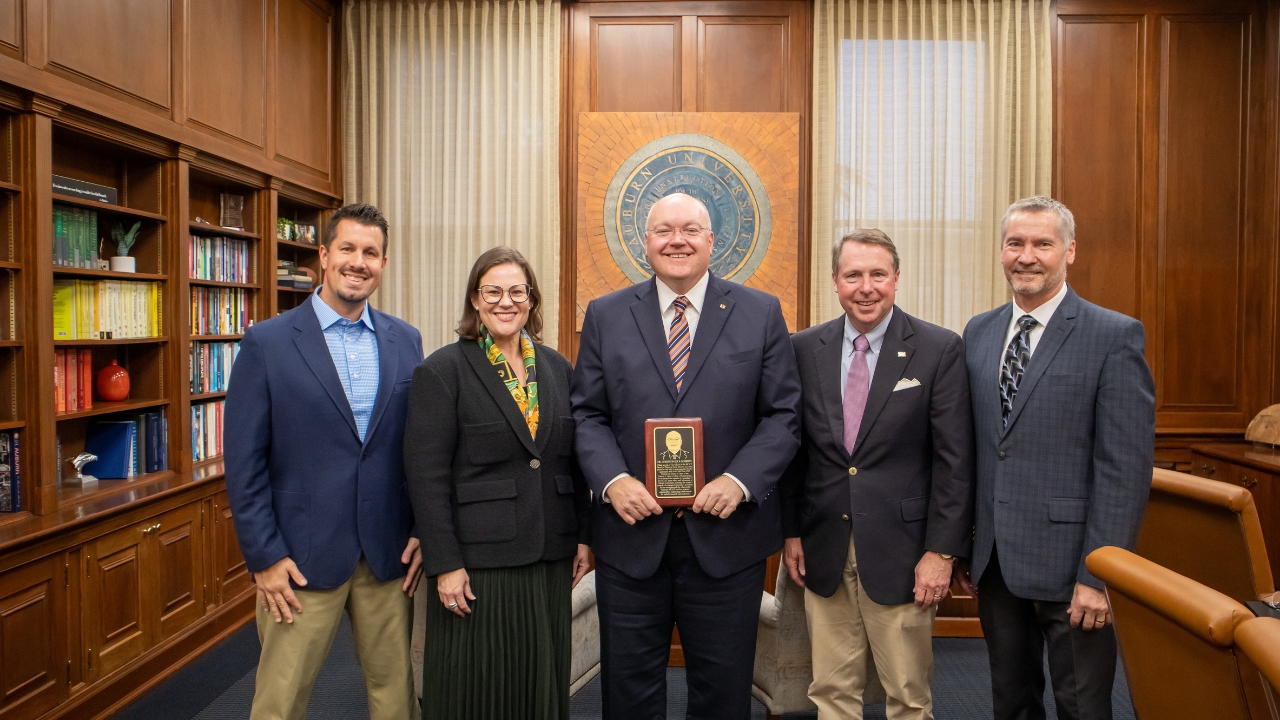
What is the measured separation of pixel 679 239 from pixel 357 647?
4.94 feet

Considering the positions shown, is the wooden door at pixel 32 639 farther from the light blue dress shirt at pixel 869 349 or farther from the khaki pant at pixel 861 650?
the light blue dress shirt at pixel 869 349

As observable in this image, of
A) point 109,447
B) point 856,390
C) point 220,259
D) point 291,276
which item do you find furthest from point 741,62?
point 109,447

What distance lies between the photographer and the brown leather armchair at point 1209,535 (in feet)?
6.15

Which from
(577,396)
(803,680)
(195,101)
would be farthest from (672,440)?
(195,101)

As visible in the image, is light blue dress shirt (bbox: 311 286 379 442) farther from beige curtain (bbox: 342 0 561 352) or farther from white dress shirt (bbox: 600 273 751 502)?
beige curtain (bbox: 342 0 561 352)

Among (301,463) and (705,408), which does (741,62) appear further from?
(301,463)

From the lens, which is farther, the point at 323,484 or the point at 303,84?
the point at 303,84

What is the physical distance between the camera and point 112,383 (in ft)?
11.3

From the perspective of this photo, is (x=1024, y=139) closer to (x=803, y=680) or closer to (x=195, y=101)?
(x=803, y=680)

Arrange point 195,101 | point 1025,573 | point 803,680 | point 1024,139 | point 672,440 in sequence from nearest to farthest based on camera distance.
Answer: point 672,440
point 1025,573
point 803,680
point 195,101
point 1024,139

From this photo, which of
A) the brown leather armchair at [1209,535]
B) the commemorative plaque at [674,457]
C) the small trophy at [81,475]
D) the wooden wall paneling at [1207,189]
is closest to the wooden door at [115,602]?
the small trophy at [81,475]

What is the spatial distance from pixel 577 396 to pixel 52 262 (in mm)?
2333

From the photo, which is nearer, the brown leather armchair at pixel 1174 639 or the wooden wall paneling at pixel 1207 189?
the brown leather armchair at pixel 1174 639

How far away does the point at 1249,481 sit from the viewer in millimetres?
4219
